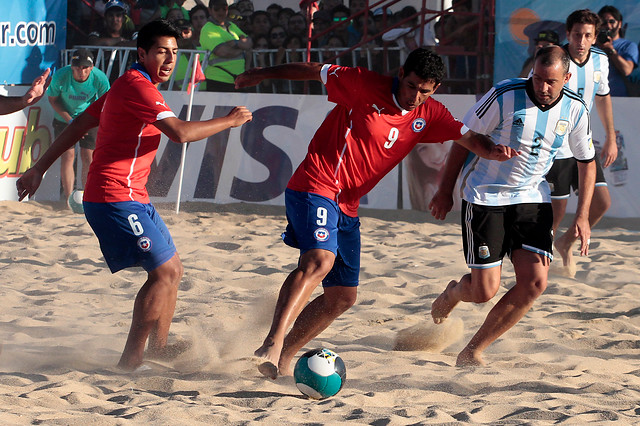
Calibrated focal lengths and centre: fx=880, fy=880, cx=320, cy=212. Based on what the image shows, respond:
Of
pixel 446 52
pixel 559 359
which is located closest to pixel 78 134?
pixel 559 359

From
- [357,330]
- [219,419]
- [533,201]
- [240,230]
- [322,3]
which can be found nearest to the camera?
[219,419]

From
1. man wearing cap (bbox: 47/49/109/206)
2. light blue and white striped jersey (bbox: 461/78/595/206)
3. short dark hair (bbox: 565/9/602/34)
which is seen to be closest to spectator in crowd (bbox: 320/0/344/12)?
man wearing cap (bbox: 47/49/109/206)

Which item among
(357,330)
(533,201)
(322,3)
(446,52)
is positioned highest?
(322,3)

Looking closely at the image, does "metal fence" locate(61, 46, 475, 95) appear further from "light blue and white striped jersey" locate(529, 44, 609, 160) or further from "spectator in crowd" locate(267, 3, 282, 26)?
"light blue and white striped jersey" locate(529, 44, 609, 160)

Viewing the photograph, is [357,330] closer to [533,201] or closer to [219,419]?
[533,201]

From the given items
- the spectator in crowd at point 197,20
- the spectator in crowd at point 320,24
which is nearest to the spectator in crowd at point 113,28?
the spectator in crowd at point 197,20

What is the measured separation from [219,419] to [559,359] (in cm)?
214

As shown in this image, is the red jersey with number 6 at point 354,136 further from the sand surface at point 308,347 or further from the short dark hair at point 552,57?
the sand surface at point 308,347

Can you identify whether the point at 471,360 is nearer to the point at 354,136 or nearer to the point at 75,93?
the point at 354,136

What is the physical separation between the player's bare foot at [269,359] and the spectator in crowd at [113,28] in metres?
8.44

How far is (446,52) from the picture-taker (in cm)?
1052

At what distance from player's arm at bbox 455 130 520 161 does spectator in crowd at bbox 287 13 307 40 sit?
7362 millimetres

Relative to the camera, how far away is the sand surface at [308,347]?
3811 mm

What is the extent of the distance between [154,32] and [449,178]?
69.1 inches
